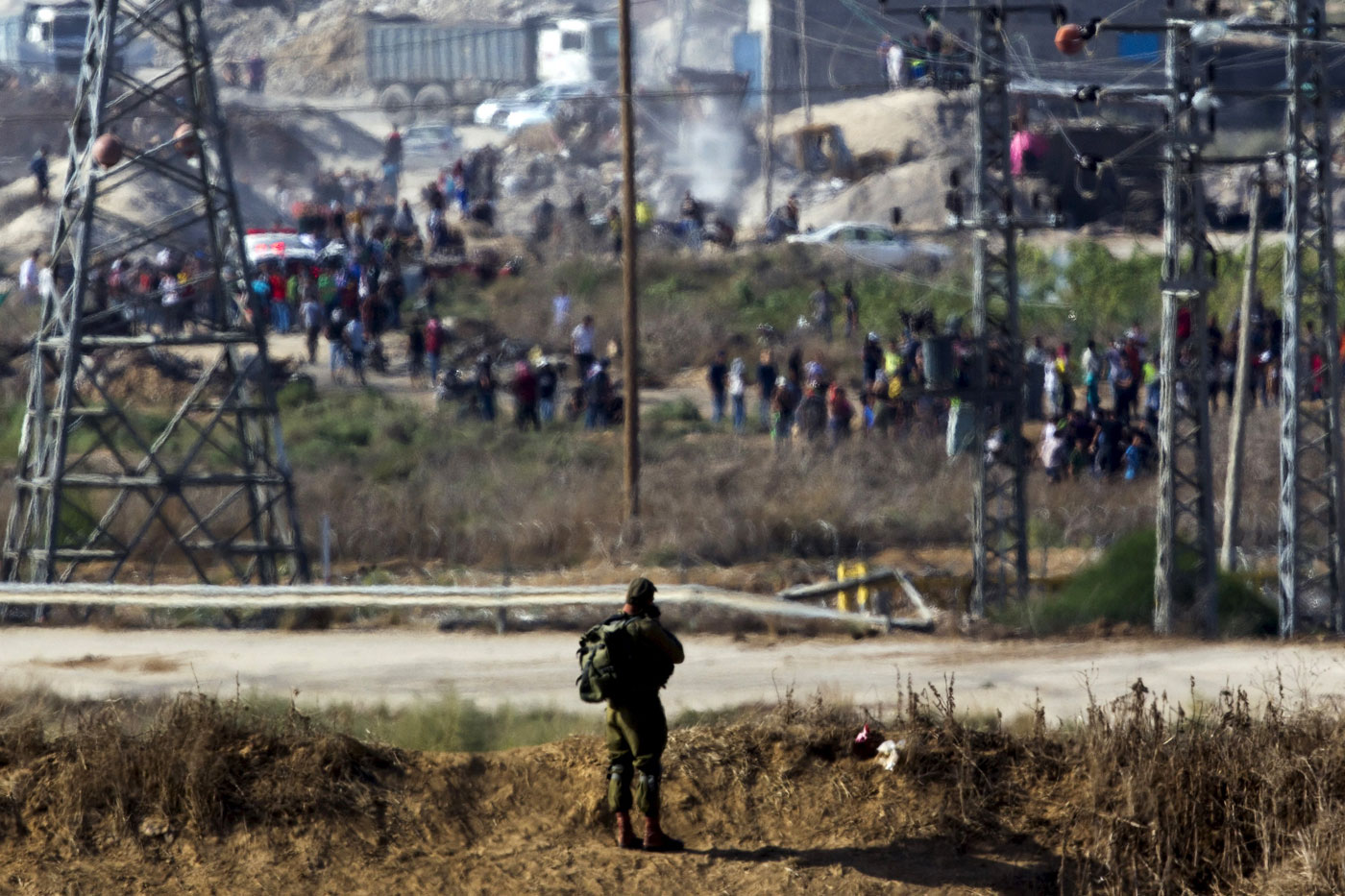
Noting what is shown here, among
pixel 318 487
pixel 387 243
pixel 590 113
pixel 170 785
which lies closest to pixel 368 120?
pixel 590 113

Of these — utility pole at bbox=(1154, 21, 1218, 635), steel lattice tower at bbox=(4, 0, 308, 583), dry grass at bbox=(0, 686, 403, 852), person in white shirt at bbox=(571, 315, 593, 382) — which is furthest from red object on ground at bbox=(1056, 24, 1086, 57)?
person in white shirt at bbox=(571, 315, 593, 382)

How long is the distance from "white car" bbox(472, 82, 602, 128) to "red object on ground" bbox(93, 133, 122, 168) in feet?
173

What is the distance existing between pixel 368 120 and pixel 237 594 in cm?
6523

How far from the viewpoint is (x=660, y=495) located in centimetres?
2602

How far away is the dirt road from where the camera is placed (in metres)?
14.2

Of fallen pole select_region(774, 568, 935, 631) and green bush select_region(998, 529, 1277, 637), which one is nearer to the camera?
green bush select_region(998, 529, 1277, 637)

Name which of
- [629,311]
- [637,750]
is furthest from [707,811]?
[629,311]

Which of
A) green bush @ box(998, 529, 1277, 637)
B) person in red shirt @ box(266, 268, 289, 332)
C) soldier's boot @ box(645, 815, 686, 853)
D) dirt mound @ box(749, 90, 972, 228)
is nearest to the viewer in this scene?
soldier's boot @ box(645, 815, 686, 853)

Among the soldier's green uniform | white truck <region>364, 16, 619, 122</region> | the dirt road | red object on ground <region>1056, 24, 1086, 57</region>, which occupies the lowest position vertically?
the dirt road

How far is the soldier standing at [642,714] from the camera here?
8.91m

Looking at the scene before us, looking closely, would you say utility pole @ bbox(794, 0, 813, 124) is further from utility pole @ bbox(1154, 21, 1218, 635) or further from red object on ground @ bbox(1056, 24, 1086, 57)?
red object on ground @ bbox(1056, 24, 1086, 57)

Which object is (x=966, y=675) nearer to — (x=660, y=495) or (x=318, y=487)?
(x=660, y=495)

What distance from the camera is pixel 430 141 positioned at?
2805 inches

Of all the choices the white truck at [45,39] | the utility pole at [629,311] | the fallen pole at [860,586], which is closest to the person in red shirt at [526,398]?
the utility pole at [629,311]
